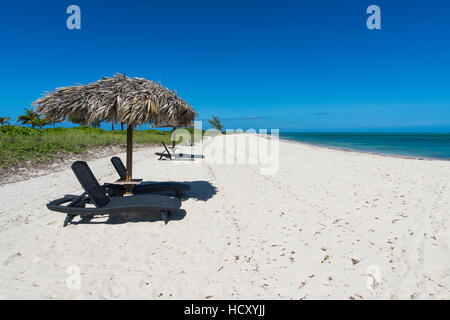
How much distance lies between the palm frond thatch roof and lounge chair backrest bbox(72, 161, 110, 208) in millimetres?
981

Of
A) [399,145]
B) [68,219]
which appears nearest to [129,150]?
[68,219]

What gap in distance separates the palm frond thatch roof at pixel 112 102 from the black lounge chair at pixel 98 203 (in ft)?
3.70

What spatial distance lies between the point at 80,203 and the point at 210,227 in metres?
2.58

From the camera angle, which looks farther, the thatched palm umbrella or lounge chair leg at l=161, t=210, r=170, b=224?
the thatched palm umbrella

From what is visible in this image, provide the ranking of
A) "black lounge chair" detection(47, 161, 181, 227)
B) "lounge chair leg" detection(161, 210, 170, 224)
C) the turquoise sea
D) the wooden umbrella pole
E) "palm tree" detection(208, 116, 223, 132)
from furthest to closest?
1. "palm tree" detection(208, 116, 223, 132)
2. the turquoise sea
3. the wooden umbrella pole
4. "lounge chair leg" detection(161, 210, 170, 224)
5. "black lounge chair" detection(47, 161, 181, 227)

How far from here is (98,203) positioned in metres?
4.25

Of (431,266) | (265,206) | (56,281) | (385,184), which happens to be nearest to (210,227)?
(265,206)

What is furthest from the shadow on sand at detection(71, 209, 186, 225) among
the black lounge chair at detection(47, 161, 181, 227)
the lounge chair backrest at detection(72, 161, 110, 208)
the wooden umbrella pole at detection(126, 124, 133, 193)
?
the wooden umbrella pole at detection(126, 124, 133, 193)

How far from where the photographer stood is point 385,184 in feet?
23.2

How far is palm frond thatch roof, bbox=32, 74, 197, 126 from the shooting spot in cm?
459

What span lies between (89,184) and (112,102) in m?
1.67

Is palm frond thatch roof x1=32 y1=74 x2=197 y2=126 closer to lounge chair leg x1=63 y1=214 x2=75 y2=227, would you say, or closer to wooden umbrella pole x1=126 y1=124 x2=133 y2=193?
wooden umbrella pole x1=126 y1=124 x2=133 y2=193

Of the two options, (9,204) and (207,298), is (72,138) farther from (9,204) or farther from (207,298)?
(207,298)

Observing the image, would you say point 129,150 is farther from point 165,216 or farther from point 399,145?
point 399,145
